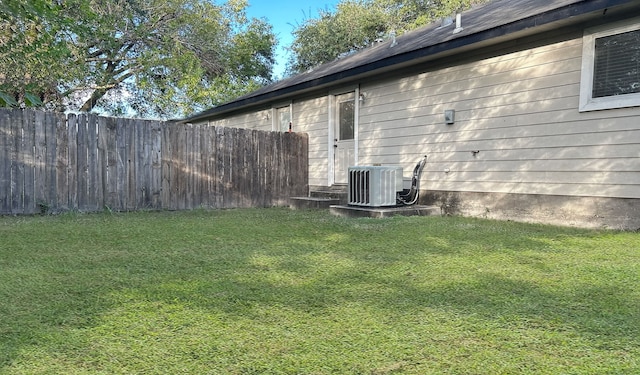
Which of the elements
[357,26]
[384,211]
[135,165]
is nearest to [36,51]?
[135,165]

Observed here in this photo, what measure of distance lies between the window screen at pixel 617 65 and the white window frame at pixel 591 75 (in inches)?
1.6

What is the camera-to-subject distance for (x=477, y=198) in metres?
6.10

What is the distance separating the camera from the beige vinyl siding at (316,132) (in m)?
8.88

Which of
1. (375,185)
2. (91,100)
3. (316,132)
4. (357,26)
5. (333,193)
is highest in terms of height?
(357,26)

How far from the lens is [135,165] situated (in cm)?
700

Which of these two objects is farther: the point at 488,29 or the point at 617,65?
the point at 488,29

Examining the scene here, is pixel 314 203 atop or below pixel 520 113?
below

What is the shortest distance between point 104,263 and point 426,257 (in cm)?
252

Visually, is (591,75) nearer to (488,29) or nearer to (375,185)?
(488,29)

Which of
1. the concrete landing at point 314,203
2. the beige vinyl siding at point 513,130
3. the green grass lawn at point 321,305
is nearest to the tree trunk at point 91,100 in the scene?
the concrete landing at point 314,203

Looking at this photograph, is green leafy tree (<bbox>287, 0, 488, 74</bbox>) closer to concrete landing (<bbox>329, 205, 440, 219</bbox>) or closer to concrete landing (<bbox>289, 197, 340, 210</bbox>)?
concrete landing (<bbox>289, 197, 340, 210</bbox>)

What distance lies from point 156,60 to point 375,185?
40.4 feet

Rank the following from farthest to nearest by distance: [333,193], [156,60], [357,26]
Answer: [357,26], [156,60], [333,193]

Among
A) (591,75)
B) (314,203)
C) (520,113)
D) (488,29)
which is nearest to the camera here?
(591,75)
